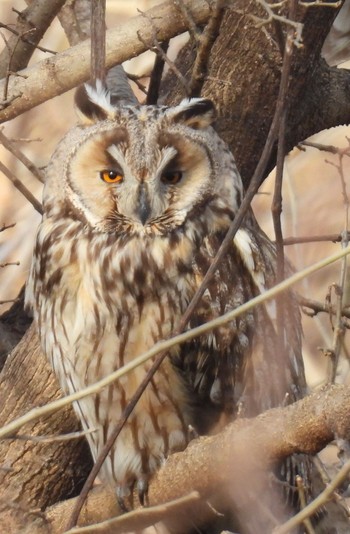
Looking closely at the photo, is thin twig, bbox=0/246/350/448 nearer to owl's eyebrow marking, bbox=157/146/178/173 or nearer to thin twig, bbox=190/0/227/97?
owl's eyebrow marking, bbox=157/146/178/173

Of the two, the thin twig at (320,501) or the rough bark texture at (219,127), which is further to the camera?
the rough bark texture at (219,127)

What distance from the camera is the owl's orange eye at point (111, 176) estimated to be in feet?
8.75

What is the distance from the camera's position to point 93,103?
8.89 ft

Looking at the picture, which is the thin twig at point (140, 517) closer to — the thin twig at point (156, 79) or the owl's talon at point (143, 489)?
the owl's talon at point (143, 489)

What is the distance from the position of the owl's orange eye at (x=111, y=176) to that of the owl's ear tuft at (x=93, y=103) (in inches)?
5.2

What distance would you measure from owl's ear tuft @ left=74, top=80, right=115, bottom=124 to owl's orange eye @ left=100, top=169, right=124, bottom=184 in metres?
0.13

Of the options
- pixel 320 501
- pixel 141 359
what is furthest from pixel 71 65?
pixel 320 501

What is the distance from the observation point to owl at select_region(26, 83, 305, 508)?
2695 mm

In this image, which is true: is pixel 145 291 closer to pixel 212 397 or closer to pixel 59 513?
pixel 212 397

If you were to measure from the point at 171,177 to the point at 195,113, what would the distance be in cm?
17

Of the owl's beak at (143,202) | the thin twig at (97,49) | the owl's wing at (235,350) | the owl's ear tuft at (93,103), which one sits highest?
the thin twig at (97,49)

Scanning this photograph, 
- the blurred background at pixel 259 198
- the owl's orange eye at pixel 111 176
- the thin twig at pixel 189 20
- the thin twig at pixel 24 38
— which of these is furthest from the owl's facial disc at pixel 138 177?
the blurred background at pixel 259 198

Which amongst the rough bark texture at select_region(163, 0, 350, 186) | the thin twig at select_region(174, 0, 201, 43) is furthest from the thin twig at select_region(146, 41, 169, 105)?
the thin twig at select_region(174, 0, 201, 43)

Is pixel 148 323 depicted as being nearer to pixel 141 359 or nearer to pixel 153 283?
pixel 153 283
